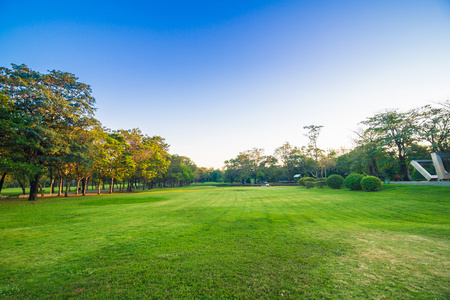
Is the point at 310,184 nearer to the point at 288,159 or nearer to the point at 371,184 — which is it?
the point at 371,184

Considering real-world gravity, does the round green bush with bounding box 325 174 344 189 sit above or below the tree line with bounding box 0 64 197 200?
below

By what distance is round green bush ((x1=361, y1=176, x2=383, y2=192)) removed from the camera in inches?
710

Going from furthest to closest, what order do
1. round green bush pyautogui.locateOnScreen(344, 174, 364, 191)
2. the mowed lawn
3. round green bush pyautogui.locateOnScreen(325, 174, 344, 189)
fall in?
1. round green bush pyautogui.locateOnScreen(325, 174, 344, 189)
2. round green bush pyautogui.locateOnScreen(344, 174, 364, 191)
3. the mowed lawn

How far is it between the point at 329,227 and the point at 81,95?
27.3 metres

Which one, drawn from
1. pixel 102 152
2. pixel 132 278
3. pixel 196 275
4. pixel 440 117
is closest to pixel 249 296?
pixel 196 275

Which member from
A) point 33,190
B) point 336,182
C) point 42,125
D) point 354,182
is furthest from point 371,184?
point 33,190

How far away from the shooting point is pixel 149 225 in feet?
24.6

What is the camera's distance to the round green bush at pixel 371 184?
18031 mm

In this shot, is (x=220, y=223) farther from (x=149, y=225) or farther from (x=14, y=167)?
(x=14, y=167)

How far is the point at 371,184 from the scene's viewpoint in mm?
18141

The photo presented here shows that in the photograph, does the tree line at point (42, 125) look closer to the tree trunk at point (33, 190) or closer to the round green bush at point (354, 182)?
the tree trunk at point (33, 190)

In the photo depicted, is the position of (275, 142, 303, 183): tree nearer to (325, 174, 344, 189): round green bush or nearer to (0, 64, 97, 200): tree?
(325, 174, 344, 189): round green bush

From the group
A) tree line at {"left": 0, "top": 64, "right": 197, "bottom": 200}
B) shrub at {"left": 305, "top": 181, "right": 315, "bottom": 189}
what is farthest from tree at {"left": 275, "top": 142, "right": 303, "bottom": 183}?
tree line at {"left": 0, "top": 64, "right": 197, "bottom": 200}

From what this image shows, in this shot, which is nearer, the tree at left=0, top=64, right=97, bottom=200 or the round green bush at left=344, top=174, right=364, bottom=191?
the tree at left=0, top=64, right=97, bottom=200
